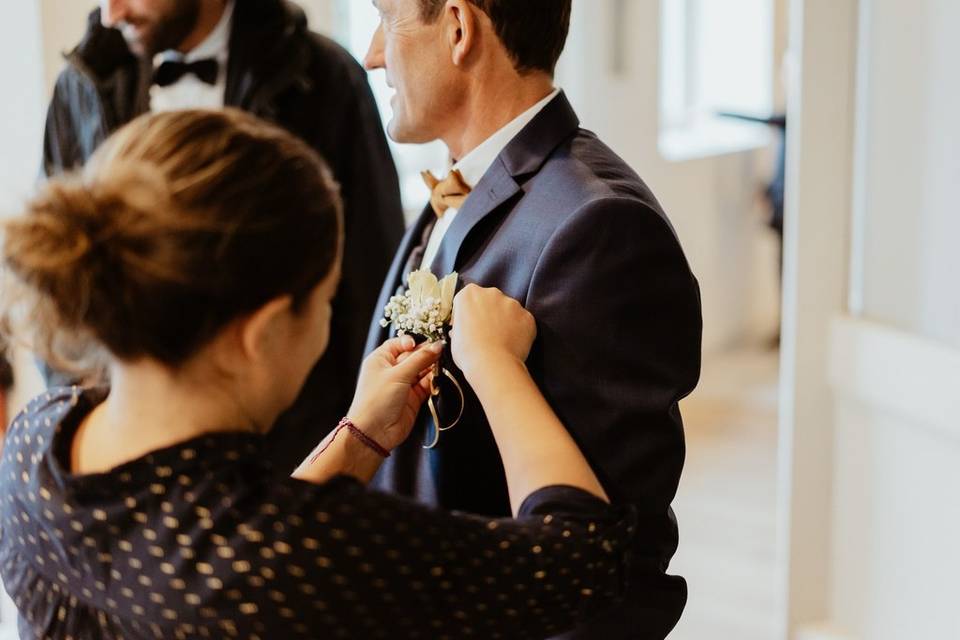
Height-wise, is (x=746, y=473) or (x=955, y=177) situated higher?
(x=955, y=177)

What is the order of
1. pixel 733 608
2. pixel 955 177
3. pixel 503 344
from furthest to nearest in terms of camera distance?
pixel 733 608 < pixel 955 177 < pixel 503 344

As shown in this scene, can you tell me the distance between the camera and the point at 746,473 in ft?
16.5

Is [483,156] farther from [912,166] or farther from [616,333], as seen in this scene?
[912,166]

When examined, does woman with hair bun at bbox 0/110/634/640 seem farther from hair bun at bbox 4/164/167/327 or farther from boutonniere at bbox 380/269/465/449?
boutonniere at bbox 380/269/465/449

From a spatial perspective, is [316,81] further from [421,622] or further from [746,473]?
[746,473]

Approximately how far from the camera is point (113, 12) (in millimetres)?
2779

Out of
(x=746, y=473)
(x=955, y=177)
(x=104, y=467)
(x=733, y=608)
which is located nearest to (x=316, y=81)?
(x=955, y=177)

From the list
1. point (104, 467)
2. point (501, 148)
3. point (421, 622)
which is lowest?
point (421, 622)

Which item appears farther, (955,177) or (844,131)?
(844,131)

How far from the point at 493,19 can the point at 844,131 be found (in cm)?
145

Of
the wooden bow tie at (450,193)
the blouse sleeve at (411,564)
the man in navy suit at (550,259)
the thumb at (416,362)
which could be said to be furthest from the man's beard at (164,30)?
the blouse sleeve at (411,564)

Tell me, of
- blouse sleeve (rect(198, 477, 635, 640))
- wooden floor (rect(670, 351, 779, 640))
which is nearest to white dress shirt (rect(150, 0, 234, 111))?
blouse sleeve (rect(198, 477, 635, 640))

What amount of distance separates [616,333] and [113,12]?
65.9 inches

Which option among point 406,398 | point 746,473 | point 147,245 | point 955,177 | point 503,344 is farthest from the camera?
point 746,473
